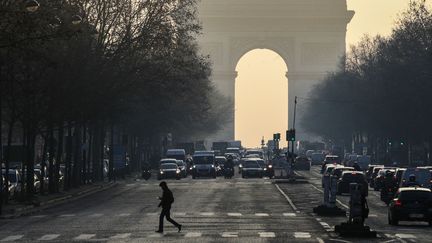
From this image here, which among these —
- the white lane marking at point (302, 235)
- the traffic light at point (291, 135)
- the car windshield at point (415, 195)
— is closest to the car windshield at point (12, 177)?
the car windshield at point (415, 195)

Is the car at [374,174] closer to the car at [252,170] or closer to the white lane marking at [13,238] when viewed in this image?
the car at [252,170]

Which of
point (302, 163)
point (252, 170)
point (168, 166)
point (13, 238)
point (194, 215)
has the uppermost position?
point (302, 163)

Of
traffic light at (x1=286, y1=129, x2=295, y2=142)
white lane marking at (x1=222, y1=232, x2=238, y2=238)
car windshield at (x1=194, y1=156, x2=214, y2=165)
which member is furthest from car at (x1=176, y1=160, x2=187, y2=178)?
white lane marking at (x1=222, y1=232, x2=238, y2=238)

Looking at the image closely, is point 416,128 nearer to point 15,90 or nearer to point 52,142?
point 52,142

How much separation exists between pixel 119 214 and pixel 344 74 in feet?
432

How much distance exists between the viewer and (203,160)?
129625mm

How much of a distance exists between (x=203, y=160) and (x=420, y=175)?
58.7 m

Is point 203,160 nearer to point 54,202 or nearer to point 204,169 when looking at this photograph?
point 204,169

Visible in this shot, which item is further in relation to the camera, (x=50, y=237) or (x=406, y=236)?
(x=406, y=236)

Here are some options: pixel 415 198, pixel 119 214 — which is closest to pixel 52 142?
pixel 119 214

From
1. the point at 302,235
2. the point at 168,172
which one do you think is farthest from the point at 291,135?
the point at 302,235

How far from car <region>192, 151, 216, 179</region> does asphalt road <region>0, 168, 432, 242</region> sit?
39.1 meters

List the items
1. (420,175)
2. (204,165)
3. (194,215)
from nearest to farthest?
(194,215) < (420,175) < (204,165)

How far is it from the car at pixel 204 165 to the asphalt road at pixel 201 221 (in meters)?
39.1
